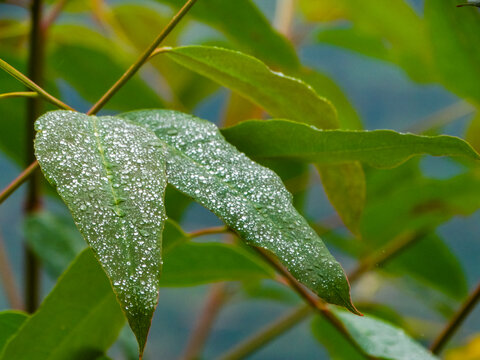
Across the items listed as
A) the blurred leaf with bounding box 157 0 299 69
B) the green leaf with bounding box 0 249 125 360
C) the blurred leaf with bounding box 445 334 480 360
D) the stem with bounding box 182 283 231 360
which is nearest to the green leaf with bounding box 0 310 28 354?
the green leaf with bounding box 0 249 125 360

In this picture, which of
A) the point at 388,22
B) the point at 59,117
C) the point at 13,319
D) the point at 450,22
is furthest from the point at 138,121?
the point at 388,22

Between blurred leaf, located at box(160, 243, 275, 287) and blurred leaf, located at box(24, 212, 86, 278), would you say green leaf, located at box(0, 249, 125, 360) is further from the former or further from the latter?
blurred leaf, located at box(24, 212, 86, 278)

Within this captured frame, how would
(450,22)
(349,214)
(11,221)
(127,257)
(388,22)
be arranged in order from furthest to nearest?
1. (11,221)
2. (388,22)
3. (450,22)
4. (349,214)
5. (127,257)

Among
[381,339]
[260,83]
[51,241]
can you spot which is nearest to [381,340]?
[381,339]

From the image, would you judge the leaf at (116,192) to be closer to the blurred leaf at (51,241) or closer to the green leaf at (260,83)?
the green leaf at (260,83)

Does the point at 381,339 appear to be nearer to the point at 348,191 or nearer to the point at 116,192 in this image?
the point at 348,191

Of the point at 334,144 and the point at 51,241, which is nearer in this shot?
the point at 334,144

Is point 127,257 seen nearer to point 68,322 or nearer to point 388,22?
point 68,322
